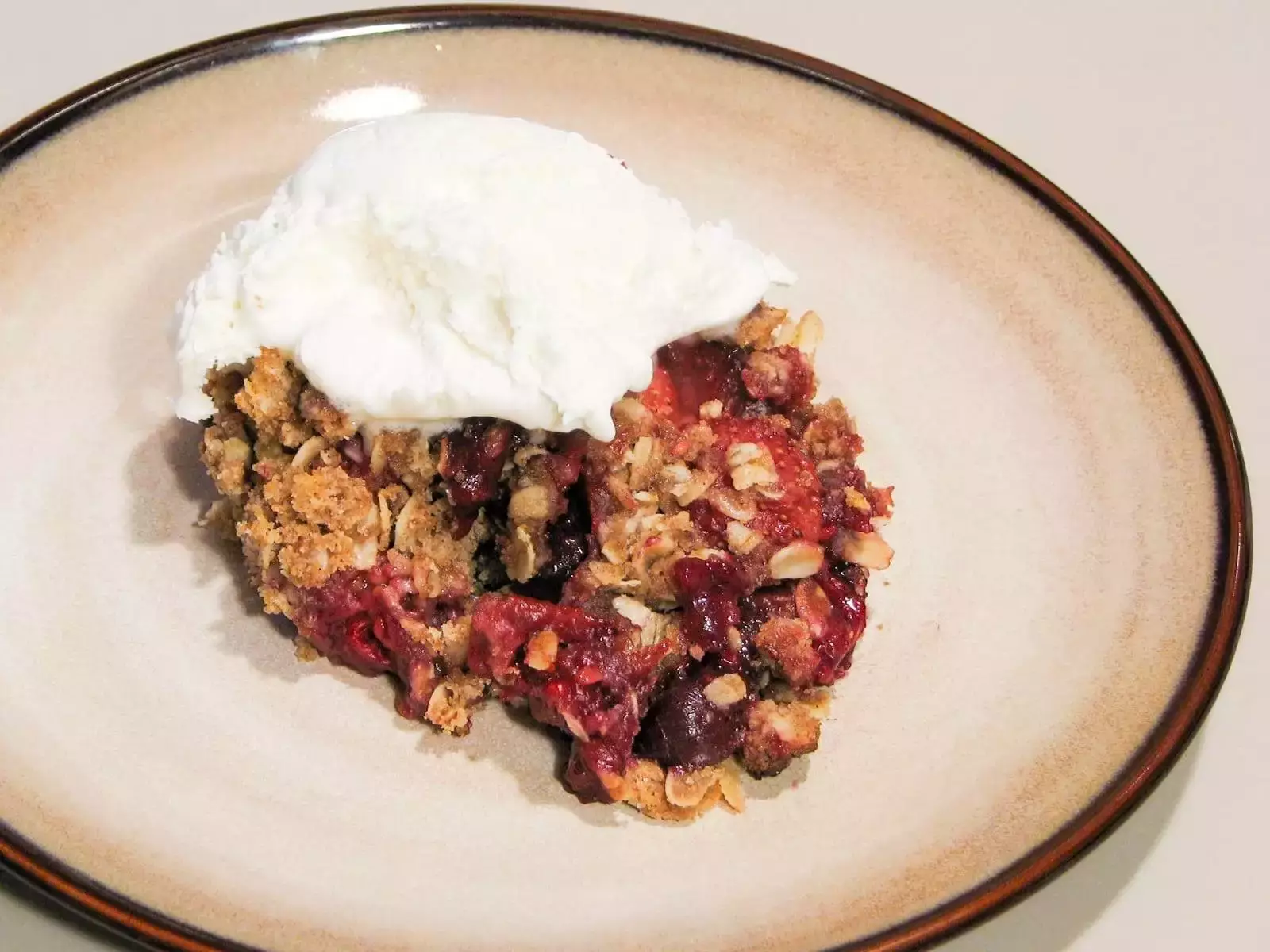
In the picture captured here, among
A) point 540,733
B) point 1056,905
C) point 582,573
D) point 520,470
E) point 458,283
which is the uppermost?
point 458,283

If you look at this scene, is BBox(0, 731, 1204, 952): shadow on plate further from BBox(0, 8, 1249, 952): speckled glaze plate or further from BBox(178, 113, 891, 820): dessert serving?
BBox(178, 113, 891, 820): dessert serving

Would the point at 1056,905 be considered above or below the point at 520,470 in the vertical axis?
below

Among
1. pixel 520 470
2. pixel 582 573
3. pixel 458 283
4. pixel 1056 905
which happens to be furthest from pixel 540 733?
pixel 1056 905

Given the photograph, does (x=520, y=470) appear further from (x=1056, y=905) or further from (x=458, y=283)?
(x=1056, y=905)

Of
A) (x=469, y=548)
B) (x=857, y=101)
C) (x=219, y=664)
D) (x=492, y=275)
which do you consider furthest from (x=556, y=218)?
(x=857, y=101)

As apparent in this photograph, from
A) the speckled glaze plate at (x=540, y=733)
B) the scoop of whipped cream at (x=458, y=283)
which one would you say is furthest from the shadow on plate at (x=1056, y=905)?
the scoop of whipped cream at (x=458, y=283)

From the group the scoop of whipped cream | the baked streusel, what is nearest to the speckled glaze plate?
the baked streusel
